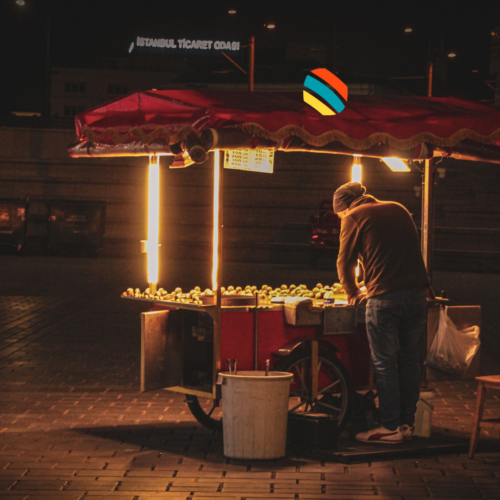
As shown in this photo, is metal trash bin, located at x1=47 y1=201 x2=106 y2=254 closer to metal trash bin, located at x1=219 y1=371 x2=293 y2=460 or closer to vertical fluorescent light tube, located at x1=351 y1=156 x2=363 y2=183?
vertical fluorescent light tube, located at x1=351 y1=156 x2=363 y2=183

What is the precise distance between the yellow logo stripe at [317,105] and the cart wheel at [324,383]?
1.80 meters

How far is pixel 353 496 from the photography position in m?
4.93

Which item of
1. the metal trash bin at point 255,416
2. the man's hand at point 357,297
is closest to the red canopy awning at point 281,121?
the man's hand at point 357,297

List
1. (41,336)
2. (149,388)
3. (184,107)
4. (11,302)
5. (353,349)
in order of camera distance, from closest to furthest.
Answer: (184,107) → (149,388) → (353,349) → (41,336) → (11,302)

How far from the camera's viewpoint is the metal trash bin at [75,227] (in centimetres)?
3019

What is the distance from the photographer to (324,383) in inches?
259

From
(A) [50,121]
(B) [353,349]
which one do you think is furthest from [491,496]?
(A) [50,121]

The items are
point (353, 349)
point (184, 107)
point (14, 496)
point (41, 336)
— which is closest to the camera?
point (14, 496)

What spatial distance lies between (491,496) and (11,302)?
11.9m

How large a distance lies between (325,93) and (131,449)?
297 cm

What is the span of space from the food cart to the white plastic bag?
0.23 metres

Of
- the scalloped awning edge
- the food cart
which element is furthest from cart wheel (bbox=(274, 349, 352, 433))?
the scalloped awning edge

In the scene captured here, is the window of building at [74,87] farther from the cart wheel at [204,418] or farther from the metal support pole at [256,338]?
the metal support pole at [256,338]

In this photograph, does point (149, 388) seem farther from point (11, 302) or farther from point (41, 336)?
point (11, 302)
